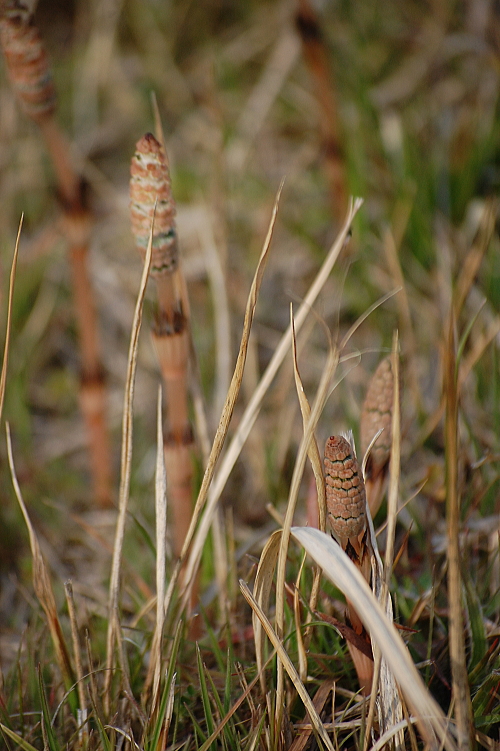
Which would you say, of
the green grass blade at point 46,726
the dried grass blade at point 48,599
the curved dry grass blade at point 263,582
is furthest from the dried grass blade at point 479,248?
the green grass blade at point 46,726

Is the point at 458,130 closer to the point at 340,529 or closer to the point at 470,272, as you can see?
the point at 470,272

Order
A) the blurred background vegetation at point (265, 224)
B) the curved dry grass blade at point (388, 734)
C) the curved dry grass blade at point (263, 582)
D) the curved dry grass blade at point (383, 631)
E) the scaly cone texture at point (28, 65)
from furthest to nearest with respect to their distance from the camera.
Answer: the blurred background vegetation at point (265, 224)
the scaly cone texture at point (28, 65)
the curved dry grass blade at point (263, 582)
the curved dry grass blade at point (388, 734)
the curved dry grass blade at point (383, 631)

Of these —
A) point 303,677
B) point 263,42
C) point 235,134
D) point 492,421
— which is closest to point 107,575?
point 303,677

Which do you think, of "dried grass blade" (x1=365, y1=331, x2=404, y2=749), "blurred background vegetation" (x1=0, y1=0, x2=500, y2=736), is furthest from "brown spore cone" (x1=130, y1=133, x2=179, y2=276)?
"blurred background vegetation" (x1=0, y1=0, x2=500, y2=736)

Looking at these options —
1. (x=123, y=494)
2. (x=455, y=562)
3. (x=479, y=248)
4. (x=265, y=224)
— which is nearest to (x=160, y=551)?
(x=123, y=494)

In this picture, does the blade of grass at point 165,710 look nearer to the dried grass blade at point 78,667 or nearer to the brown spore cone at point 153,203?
the dried grass blade at point 78,667

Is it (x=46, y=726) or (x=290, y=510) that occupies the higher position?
(x=290, y=510)

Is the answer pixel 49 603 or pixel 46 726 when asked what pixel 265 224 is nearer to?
pixel 49 603
